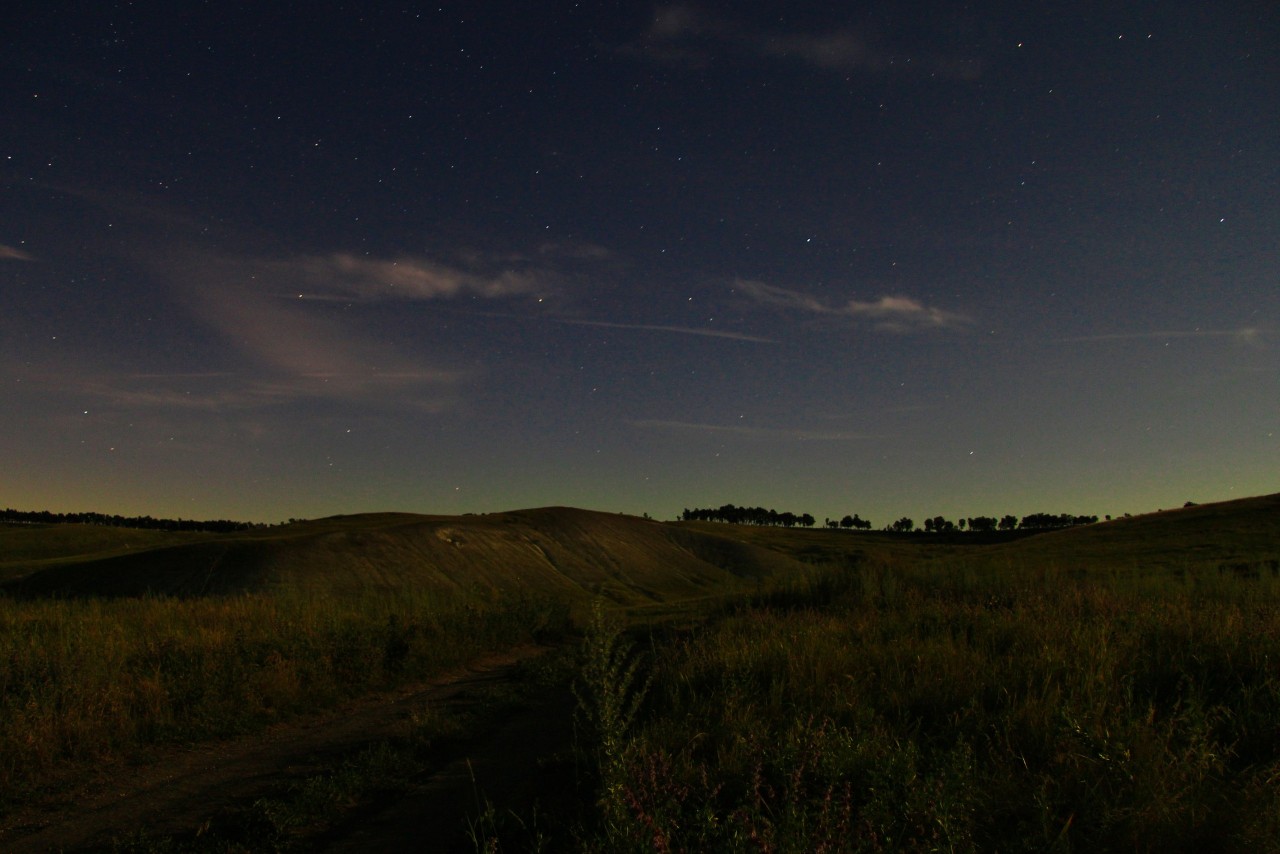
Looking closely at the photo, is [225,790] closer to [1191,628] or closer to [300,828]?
[300,828]

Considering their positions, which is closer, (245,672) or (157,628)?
(245,672)

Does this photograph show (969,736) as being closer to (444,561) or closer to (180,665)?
(180,665)

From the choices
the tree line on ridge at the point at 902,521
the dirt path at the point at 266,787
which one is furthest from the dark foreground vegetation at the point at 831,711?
the tree line on ridge at the point at 902,521

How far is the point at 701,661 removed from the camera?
9.47 m

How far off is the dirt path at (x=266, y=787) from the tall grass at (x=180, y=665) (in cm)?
61

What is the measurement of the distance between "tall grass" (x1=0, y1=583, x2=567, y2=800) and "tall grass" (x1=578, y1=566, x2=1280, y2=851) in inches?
238

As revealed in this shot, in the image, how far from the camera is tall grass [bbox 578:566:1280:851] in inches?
163

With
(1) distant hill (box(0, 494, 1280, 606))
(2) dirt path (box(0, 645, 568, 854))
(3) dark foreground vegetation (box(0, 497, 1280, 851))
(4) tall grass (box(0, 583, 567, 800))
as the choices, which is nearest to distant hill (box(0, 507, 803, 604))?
(1) distant hill (box(0, 494, 1280, 606))

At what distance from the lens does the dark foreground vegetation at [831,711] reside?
4.29 metres

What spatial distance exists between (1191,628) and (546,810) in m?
7.89

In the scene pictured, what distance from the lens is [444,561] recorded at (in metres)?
43.5

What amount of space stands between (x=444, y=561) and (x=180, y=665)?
1282 inches

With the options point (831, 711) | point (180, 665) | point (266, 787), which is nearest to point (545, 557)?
point (180, 665)

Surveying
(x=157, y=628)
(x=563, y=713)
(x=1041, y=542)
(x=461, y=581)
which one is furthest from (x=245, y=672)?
(x=1041, y=542)
